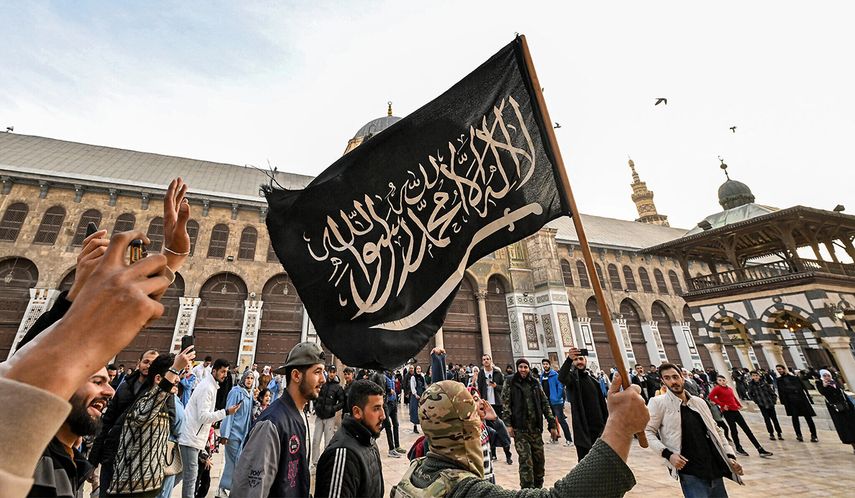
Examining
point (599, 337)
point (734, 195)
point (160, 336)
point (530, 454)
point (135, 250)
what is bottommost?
point (530, 454)

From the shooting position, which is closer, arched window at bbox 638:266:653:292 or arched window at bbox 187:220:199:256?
arched window at bbox 187:220:199:256

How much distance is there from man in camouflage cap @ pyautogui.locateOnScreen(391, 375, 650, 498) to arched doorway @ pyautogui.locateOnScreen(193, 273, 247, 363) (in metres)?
15.5

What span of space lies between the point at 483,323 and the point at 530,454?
13594 millimetres

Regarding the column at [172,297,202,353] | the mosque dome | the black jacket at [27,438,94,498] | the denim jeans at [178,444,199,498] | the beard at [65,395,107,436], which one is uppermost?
the mosque dome

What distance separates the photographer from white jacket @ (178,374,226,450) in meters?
3.98

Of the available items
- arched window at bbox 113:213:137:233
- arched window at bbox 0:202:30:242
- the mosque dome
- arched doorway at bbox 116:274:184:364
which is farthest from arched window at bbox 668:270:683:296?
arched window at bbox 0:202:30:242

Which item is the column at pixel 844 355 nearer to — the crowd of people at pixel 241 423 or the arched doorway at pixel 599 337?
the arched doorway at pixel 599 337

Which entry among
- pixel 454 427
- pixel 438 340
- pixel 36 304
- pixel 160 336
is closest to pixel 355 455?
pixel 454 427

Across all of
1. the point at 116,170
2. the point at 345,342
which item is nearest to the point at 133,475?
the point at 345,342

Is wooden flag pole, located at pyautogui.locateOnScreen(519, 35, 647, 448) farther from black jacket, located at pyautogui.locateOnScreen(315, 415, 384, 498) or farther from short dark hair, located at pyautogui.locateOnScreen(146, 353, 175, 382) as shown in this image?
short dark hair, located at pyautogui.locateOnScreen(146, 353, 175, 382)

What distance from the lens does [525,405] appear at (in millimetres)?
5051

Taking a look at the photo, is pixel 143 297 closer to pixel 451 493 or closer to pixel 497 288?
pixel 451 493

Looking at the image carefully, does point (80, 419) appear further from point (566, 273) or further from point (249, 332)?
point (566, 273)

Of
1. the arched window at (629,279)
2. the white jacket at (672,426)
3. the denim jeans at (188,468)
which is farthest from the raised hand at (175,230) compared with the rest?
the arched window at (629,279)
